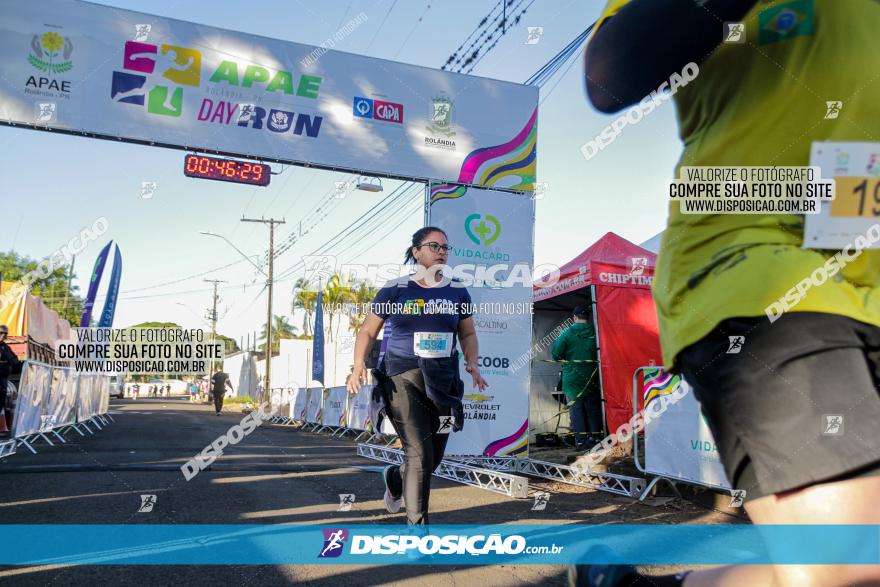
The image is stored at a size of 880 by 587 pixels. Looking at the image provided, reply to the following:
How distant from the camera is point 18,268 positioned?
47.3m

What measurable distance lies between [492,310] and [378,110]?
3.01m

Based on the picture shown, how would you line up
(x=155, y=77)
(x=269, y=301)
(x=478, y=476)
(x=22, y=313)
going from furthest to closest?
1. (x=269, y=301)
2. (x=22, y=313)
3. (x=155, y=77)
4. (x=478, y=476)

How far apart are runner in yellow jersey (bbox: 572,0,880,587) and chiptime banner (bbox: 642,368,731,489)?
4455mm

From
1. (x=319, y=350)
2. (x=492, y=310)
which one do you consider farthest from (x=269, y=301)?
(x=492, y=310)

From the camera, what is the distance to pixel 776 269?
3.70 feet

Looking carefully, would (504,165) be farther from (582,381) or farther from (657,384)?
(657,384)

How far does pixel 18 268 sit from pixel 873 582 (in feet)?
183

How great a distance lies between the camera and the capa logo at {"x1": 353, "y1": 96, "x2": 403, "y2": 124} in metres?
8.46

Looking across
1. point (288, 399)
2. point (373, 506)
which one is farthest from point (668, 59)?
point (288, 399)

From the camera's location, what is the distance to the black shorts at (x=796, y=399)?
1.03 metres

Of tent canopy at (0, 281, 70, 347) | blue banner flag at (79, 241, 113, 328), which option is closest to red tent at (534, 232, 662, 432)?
blue banner flag at (79, 241, 113, 328)

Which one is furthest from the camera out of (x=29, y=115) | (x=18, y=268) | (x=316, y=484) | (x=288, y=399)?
(x=18, y=268)

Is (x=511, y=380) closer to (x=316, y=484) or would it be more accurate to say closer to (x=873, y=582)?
(x=316, y=484)

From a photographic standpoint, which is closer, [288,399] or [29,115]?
[29,115]
